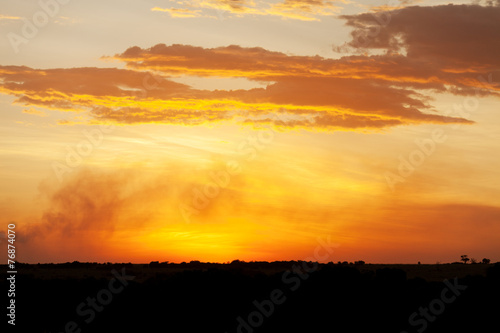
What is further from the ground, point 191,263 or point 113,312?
point 191,263

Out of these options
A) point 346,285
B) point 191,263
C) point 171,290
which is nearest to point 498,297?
point 346,285

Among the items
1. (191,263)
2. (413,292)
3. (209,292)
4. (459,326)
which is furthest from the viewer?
(191,263)

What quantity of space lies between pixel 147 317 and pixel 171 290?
4842mm

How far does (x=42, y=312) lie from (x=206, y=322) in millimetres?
16080

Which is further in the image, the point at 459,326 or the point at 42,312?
the point at 42,312

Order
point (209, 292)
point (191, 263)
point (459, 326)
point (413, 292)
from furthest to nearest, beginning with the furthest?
point (191, 263)
point (209, 292)
point (413, 292)
point (459, 326)

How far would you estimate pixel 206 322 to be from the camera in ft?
182

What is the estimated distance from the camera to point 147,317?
57000mm

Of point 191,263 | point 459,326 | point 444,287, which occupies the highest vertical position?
point 191,263

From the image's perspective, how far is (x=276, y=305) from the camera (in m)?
55.1

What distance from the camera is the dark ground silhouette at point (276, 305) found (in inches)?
2028

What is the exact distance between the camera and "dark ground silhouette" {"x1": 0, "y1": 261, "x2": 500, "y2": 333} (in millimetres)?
51500

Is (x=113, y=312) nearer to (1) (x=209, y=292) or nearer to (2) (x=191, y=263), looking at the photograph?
(1) (x=209, y=292)

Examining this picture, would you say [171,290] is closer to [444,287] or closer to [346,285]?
[346,285]
